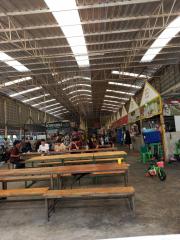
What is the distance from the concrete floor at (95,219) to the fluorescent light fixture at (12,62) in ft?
23.0

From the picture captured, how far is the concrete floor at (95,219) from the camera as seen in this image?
3.64m

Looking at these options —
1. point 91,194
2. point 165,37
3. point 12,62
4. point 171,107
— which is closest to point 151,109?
point 171,107

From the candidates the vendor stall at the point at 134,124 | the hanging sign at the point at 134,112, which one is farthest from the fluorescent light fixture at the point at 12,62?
the vendor stall at the point at 134,124

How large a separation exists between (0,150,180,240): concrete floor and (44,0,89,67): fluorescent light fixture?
15.6 ft

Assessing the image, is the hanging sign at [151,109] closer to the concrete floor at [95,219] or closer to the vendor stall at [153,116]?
the vendor stall at [153,116]

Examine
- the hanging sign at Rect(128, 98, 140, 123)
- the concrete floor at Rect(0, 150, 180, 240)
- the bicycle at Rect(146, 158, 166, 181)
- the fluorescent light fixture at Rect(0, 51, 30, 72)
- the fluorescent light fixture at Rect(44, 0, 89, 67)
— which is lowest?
the concrete floor at Rect(0, 150, 180, 240)

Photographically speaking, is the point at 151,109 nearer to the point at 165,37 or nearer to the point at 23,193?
the point at 165,37

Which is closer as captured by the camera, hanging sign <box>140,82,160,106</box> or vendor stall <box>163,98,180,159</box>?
vendor stall <box>163,98,180,159</box>

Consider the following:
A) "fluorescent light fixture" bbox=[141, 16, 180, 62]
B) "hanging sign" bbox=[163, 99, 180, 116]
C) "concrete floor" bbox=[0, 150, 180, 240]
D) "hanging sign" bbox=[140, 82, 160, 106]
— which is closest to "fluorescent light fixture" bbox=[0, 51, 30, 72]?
"fluorescent light fixture" bbox=[141, 16, 180, 62]

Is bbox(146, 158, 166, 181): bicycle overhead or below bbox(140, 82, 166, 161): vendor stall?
below

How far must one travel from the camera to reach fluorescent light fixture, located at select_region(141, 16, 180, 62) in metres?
8.56

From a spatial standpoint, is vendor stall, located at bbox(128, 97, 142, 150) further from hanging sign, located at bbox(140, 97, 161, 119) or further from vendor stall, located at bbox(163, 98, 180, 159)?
vendor stall, located at bbox(163, 98, 180, 159)

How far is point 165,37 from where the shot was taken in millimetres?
9617

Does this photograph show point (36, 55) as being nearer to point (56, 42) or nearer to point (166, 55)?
point (56, 42)
